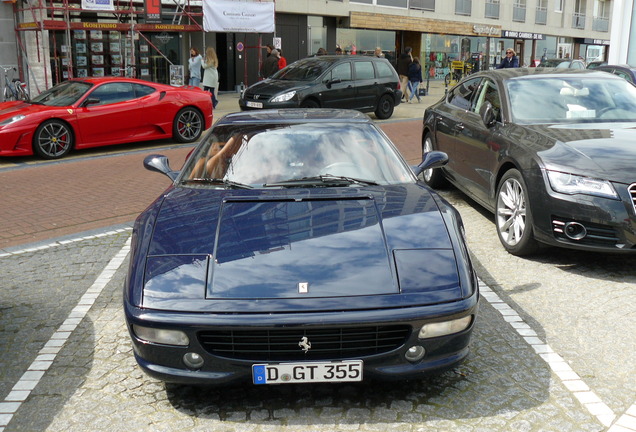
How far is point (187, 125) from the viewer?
13297 millimetres

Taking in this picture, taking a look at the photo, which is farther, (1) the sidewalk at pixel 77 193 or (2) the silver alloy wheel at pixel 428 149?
(2) the silver alloy wheel at pixel 428 149

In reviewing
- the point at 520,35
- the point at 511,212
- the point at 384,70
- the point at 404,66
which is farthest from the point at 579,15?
the point at 511,212

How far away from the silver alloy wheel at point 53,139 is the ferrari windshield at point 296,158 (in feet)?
24.0

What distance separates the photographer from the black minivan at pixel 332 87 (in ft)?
50.2

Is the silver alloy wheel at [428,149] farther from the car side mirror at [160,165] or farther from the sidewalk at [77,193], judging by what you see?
the car side mirror at [160,165]

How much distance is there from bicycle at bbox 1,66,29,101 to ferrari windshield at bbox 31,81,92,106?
5.64 m

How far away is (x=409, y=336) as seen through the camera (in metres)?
3.16

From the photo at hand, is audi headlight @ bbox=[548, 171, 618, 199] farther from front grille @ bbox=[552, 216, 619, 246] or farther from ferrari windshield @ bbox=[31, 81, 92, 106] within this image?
ferrari windshield @ bbox=[31, 81, 92, 106]

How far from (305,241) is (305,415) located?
846mm

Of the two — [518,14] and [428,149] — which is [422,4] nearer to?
[518,14]

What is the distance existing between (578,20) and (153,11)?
38.0 meters

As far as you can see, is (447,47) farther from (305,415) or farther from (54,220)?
(305,415)

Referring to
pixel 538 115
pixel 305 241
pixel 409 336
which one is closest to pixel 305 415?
pixel 409 336

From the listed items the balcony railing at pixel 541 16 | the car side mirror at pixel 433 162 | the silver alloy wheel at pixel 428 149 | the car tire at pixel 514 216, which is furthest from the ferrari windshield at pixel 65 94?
the balcony railing at pixel 541 16
